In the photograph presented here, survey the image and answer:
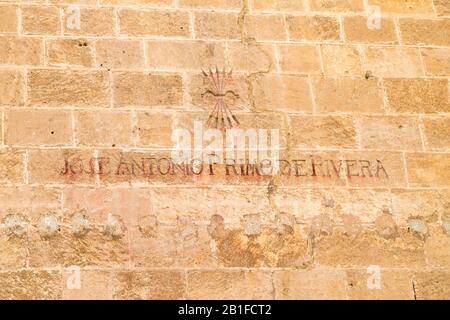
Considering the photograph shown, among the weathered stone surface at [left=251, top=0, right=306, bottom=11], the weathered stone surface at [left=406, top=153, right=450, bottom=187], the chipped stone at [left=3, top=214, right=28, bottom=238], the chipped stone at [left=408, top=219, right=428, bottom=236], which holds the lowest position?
the chipped stone at [left=408, top=219, right=428, bottom=236]

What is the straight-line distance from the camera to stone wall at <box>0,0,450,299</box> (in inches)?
151

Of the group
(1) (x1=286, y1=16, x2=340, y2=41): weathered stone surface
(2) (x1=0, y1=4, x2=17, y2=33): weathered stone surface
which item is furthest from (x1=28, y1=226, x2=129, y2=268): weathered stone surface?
(1) (x1=286, y1=16, x2=340, y2=41): weathered stone surface

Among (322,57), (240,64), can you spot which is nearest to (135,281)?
(240,64)

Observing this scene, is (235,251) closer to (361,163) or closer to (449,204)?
(361,163)

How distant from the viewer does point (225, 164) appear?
→ 407 cm

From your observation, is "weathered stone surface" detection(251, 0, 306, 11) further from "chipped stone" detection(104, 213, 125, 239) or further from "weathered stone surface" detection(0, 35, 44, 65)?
"chipped stone" detection(104, 213, 125, 239)

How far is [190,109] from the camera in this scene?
415 cm

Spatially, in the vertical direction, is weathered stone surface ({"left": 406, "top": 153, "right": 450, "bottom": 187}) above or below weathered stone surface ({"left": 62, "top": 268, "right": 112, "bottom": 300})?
above

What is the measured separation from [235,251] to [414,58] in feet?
5.13

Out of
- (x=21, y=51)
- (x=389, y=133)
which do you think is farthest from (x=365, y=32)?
(x=21, y=51)

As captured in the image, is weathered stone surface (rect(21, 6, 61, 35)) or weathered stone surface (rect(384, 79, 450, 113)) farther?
weathered stone surface (rect(384, 79, 450, 113))

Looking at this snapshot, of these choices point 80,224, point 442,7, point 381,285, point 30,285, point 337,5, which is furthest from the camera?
point 442,7

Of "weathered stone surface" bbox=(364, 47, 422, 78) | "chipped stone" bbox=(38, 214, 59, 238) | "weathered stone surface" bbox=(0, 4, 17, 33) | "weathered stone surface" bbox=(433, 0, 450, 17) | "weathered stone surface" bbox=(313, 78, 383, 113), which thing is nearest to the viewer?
"chipped stone" bbox=(38, 214, 59, 238)

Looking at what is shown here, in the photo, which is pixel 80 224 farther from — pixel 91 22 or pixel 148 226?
pixel 91 22
